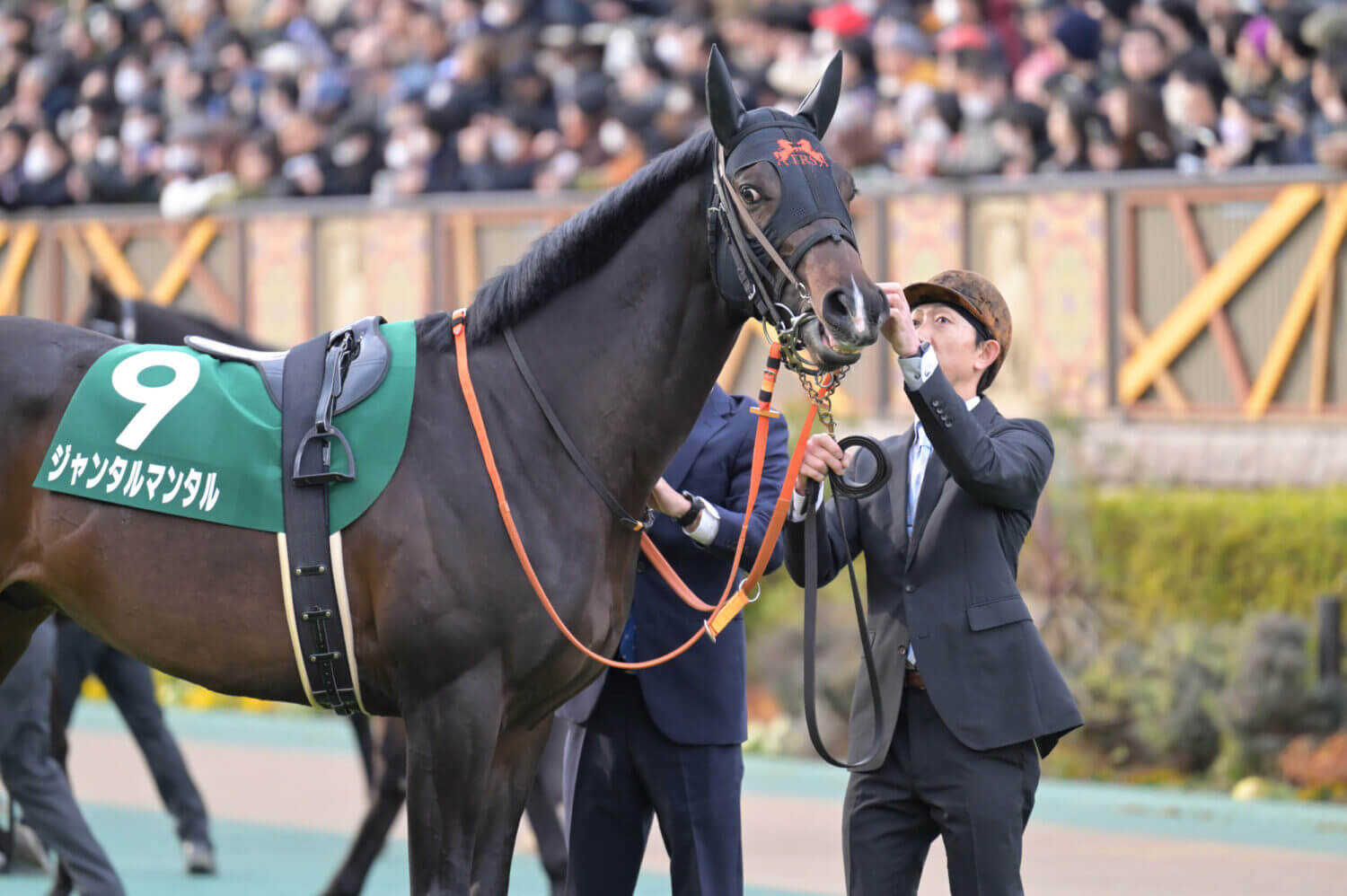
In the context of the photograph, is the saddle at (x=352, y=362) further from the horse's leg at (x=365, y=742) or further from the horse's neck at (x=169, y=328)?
the horse's leg at (x=365, y=742)

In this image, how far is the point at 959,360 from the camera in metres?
4.05

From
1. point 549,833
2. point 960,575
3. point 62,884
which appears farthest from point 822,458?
point 62,884

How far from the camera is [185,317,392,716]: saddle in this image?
381cm

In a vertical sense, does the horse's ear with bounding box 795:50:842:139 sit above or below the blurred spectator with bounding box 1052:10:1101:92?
below

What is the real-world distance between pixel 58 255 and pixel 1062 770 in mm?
8226

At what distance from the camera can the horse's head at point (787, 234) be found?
355 centimetres

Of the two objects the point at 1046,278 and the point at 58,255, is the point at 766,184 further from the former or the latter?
the point at 58,255

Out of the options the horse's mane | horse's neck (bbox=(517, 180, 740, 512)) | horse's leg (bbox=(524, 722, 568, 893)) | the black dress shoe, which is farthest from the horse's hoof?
horse's neck (bbox=(517, 180, 740, 512))

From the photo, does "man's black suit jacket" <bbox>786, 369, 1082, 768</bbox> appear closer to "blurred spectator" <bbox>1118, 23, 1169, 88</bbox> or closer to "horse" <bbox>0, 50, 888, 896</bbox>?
"horse" <bbox>0, 50, 888, 896</bbox>

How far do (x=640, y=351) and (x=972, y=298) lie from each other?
734 mm

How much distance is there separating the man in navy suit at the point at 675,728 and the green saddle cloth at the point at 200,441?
2.40ft

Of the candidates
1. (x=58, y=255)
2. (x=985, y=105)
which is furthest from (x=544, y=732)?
(x=58, y=255)

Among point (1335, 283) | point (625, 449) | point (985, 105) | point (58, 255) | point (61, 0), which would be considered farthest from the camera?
point (61, 0)

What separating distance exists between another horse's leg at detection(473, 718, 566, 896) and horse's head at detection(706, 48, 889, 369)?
1.03 metres
